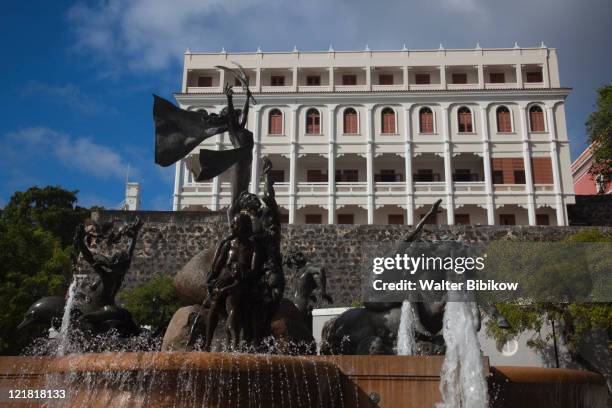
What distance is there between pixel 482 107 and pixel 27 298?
3316 centimetres

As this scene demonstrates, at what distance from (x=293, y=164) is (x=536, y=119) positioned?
58.4 feet

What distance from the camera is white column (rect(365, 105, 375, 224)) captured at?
40.7 m

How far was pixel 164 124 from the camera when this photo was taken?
12.7 metres

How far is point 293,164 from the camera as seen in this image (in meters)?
42.0

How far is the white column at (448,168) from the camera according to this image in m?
40.1

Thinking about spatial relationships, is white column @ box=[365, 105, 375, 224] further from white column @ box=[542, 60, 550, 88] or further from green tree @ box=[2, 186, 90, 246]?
green tree @ box=[2, 186, 90, 246]

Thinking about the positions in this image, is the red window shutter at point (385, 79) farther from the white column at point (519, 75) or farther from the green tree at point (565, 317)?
the green tree at point (565, 317)

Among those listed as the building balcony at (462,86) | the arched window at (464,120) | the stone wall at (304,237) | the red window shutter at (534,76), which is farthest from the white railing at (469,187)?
the red window shutter at (534,76)

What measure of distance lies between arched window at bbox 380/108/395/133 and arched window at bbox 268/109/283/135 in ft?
24.4

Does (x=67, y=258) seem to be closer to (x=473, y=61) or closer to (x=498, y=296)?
(x=498, y=296)

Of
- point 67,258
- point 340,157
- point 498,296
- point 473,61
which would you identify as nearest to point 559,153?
point 473,61

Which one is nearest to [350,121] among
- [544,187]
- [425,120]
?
[425,120]

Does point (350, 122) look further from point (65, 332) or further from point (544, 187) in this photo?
point (65, 332)

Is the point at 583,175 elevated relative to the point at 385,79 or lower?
lower
